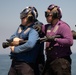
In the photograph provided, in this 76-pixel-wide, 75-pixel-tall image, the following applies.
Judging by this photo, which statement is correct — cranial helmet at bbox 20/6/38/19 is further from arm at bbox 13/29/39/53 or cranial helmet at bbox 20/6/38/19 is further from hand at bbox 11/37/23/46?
hand at bbox 11/37/23/46

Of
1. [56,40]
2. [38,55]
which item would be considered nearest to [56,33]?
[56,40]

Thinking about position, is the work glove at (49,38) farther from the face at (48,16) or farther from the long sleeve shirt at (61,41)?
the face at (48,16)

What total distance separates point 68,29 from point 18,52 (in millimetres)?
1546

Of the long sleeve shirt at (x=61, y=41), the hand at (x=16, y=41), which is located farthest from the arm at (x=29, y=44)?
the long sleeve shirt at (x=61, y=41)

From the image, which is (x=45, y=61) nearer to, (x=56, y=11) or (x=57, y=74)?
(x=57, y=74)

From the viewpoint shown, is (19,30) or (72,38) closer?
(72,38)

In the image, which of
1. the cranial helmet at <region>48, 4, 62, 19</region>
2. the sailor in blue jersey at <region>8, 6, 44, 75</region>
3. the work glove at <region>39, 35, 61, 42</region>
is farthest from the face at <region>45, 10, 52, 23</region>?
the work glove at <region>39, 35, 61, 42</region>

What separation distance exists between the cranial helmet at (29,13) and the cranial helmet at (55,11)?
0.47 metres

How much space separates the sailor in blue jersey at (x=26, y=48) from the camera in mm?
8250

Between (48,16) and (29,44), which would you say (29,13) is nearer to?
(48,16)

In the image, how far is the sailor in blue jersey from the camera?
325 inches

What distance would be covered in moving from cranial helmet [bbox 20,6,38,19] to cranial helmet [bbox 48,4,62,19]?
469 mm

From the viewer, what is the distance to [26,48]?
26.9ft

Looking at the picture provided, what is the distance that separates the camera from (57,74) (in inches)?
324
